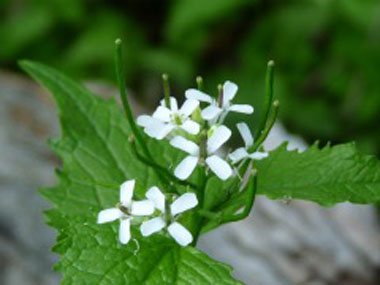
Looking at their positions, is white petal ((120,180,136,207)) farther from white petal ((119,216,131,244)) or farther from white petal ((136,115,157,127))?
white petal ((136,115,157,127))

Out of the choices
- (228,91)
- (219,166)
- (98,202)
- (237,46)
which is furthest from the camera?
(237,46)

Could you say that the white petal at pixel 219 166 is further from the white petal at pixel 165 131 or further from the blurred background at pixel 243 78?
the blurred background at pixel 243 78

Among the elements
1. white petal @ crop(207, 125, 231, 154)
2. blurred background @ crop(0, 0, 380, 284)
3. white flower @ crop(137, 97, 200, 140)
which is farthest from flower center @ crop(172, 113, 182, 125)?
blurred background @ crop(0, 0, 380, 284)

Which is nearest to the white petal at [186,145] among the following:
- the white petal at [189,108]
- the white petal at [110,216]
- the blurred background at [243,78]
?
the white petal at [189,108]

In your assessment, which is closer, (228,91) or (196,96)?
(196,96)

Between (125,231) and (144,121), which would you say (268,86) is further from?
(125,231)

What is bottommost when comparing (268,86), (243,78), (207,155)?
(207,155)

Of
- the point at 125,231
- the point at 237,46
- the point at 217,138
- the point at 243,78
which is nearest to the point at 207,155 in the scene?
the point at 217,138
